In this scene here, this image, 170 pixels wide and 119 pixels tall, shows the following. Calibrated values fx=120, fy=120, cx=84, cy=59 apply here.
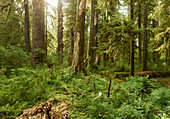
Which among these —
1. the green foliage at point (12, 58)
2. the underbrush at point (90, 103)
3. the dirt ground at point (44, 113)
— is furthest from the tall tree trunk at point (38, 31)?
the dirt ground at point (44, 113)

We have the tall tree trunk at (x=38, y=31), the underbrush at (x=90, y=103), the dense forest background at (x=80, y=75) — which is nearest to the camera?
the underbrush at (x=90, y=103)

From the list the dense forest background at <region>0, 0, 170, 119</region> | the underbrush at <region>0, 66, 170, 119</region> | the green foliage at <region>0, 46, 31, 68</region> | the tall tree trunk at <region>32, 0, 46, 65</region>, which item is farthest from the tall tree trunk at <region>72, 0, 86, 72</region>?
the green foliage at <region>0, 46, 31, 68</region>

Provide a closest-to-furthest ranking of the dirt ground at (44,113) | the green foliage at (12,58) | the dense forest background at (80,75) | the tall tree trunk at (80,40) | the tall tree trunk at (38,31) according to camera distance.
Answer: the dirt ground at (44,113) < the dense forest background at (80,75) < the green foliage at (12,58) < the tall tree trunk at (80,40) < the tall tree trunk at (38,31)

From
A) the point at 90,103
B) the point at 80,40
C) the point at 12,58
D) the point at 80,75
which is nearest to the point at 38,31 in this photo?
the point at 12,58

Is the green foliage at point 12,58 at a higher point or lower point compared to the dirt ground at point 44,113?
higher

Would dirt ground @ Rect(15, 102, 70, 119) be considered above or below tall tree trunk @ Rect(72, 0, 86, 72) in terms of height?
below

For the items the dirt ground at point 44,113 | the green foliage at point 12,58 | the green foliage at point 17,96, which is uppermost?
the green foliage at point 12,58

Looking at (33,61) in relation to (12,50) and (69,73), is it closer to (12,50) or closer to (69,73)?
(12,50)

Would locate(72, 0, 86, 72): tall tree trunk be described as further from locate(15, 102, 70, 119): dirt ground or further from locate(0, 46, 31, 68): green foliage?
locate(15, 102, 70, 119): dirt ground

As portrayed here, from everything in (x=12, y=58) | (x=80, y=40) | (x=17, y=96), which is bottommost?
(x=17, y=96)

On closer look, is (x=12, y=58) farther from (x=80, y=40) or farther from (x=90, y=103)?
(x=90, y=103)

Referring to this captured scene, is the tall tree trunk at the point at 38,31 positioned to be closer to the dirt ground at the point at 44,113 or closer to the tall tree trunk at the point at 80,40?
the tall tree trunk at the point at 80,40

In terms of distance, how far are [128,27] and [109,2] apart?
242 cm

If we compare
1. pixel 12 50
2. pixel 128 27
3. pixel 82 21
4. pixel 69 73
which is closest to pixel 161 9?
pixel 128 27
